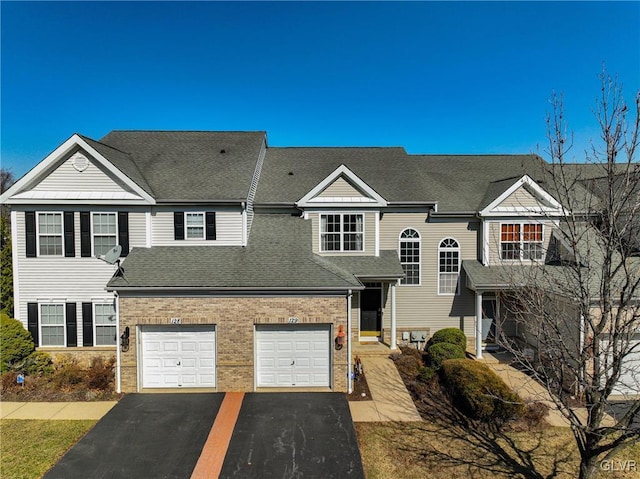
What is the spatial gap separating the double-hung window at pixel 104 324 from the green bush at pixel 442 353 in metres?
13.5

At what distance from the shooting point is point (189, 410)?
459 inches

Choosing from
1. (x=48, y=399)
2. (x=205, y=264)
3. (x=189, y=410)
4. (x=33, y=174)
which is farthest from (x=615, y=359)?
(x=33, y=174)

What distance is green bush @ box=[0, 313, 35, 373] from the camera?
46.1 ft

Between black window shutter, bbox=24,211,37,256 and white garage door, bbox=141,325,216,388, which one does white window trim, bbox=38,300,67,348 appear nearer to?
black window shutter, bbox=24,211,37,256

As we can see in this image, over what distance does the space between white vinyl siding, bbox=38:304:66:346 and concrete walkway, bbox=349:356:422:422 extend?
40.9ft

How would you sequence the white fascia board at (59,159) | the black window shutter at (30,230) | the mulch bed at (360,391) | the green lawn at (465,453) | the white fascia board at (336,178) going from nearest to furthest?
the green lawn at (465,453) → the mulch bed at (360,391) → the white fascia board at (59,159) → the black window shutter at (30,230) → the white fascia board at (336,178)

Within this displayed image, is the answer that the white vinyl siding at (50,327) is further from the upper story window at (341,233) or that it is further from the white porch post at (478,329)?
the white porch post at (478,329)

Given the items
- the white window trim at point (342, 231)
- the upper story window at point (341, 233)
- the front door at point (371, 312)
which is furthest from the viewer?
the front door at point (371, 312)

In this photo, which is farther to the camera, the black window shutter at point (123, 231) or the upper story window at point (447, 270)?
the upper story window at point (447, 270)

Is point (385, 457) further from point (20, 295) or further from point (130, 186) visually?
point (20, 295)

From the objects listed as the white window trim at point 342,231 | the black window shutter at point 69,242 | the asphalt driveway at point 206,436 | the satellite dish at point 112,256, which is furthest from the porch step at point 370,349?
the black window shutter at point 69,242

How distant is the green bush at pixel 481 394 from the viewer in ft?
36.0

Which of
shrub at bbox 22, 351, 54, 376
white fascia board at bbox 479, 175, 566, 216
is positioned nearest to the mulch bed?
white fascia board at bbox 479, 175, 566, 216

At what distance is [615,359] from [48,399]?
16.4 meters
